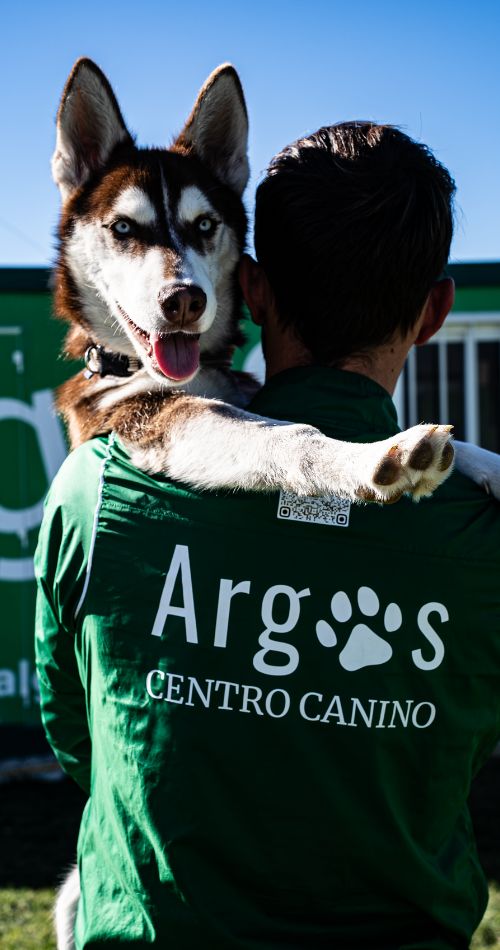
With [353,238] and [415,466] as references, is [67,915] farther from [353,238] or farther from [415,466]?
[353,238]

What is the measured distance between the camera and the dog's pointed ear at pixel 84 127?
290 centimetres

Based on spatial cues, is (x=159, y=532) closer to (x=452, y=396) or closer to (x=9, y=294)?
(x=9, y=294)

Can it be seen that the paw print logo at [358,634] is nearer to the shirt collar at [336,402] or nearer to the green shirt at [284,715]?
the green shirt at [284,715]

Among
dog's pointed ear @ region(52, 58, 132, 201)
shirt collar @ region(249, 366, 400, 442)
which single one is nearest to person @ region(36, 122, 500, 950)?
shirt collar @ region(249, 366, 400, 442)

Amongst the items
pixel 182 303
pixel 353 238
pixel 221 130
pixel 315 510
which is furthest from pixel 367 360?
pixel 221 130

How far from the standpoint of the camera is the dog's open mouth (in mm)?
2561

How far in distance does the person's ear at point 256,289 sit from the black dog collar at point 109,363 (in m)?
1.12

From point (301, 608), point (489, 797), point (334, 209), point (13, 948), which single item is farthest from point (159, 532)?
point (489, 797)

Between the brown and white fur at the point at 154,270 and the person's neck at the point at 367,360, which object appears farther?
the brown and white fur at the point at 154,270

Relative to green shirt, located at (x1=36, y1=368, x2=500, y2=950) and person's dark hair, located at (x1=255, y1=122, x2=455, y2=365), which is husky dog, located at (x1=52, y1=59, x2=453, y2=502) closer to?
person's dark hair, located at (x1=255, y1=122, x2=455, y2=365)

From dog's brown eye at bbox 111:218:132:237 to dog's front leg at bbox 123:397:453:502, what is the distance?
83 cm

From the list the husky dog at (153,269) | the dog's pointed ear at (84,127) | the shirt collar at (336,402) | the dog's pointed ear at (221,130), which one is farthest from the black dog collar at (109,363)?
the shirt collar at (336,402)

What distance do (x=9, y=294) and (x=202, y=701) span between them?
5558 millimetres

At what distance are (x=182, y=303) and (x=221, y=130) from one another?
989 millimetres
